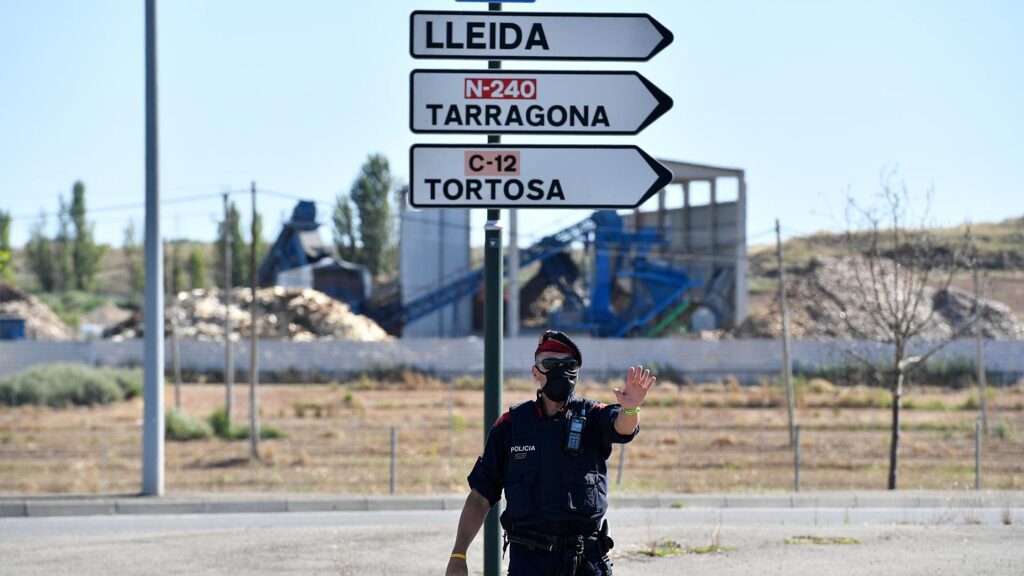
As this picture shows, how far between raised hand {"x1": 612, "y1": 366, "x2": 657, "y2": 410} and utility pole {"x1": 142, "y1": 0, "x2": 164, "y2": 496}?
1103cm

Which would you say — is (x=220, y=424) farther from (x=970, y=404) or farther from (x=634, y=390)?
(x=634, y=390)

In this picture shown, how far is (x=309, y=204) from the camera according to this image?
70438mm

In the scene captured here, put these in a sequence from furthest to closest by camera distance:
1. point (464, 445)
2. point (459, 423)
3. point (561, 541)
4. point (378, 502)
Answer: point (459, 423) → point (464, 445) → point (378, 502) → point (561, 541)

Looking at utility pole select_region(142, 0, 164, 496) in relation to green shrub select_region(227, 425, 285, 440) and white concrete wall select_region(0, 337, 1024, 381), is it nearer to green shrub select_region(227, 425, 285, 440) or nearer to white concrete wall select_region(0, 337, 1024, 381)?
green shrub select_region(227, 425, 285, 440)

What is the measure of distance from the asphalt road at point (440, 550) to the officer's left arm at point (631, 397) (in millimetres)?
4345

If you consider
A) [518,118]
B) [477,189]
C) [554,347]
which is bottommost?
[554,347]

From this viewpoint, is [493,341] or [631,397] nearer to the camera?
[631,397]

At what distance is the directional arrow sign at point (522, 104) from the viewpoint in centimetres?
634

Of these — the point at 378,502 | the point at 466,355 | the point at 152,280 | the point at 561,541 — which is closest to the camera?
the point at 561,541

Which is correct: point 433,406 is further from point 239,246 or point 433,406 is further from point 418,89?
point 239,246

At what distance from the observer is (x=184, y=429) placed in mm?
31250

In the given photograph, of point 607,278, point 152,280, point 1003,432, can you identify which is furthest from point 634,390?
point 607,278

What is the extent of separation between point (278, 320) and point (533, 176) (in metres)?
59.0

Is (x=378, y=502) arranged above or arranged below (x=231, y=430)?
above
